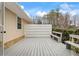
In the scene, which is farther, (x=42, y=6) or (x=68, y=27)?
(x=42, y=6)

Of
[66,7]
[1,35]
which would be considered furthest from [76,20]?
[1,35]

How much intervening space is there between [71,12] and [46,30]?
4302 mm

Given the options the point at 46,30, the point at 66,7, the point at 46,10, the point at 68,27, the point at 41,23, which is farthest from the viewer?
the point at 46,30

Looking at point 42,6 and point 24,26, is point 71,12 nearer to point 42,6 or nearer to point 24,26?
point 42,6

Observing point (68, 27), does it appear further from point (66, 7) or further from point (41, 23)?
point (41, 23)

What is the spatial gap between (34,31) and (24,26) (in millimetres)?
908

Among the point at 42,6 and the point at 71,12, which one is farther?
the point at 42,6

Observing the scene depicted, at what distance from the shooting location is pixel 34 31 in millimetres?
13586

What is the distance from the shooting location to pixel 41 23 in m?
12.3

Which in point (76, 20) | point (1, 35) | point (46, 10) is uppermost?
point (46, 10)

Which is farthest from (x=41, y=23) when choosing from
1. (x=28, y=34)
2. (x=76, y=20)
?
(x=76, y=20)

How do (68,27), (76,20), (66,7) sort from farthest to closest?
(66,7) < (68,27) < (76,20)

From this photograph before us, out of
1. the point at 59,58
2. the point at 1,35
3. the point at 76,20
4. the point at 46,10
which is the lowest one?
the point at 59,58

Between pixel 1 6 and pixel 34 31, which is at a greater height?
pixel 1 6
